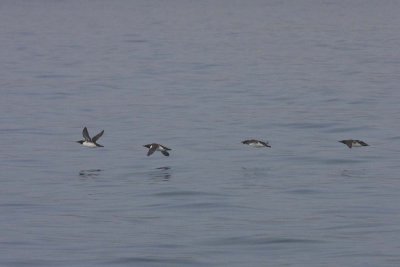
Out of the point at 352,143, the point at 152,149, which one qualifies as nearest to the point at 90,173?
the point at 152,149

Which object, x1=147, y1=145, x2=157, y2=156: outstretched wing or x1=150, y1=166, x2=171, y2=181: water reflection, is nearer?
x1=150, y1=166, x2=171, y2=181: water reflection

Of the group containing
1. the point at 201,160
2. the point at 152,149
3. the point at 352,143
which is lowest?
the point at 152,149

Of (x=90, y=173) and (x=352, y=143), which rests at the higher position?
(x=352, y=143)

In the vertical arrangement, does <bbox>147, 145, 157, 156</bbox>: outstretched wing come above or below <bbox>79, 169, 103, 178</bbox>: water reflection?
above

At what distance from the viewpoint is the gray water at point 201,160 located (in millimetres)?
25031

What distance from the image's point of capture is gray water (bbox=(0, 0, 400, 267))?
25.0 meters

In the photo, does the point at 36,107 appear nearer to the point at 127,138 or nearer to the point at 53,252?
the point at 127,138

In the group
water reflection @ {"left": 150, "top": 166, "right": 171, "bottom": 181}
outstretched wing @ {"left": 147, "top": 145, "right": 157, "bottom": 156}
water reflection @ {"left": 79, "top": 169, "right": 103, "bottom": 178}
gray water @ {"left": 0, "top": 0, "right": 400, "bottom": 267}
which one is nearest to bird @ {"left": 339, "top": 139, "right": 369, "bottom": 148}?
gray water @ {"left": 0, "top": 0, "right": 400, "bottom": 267}

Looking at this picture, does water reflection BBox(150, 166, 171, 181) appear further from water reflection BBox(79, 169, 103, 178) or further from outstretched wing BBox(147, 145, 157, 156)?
water reflection BBox(79, 169, 103, 178)

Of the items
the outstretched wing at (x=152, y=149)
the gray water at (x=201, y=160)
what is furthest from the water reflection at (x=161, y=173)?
the outstretched wing at (x=152, y=149)

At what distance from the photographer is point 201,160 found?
36312 millimetres

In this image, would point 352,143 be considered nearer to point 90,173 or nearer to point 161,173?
point 161,173

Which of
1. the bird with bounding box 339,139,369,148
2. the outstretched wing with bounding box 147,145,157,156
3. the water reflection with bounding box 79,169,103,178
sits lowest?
the water reflection with bounding box 79,169,103,178

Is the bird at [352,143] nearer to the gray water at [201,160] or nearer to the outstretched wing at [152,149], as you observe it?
the gray water at [201,160]
